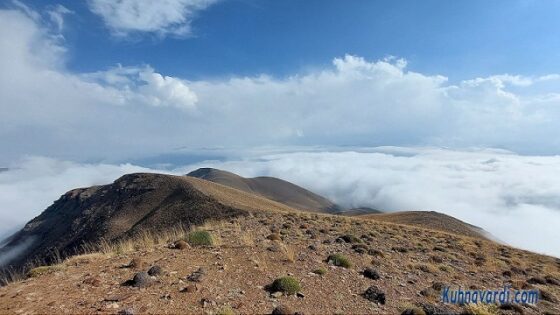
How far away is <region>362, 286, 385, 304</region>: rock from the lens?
11.9 meters

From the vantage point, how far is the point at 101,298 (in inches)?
424

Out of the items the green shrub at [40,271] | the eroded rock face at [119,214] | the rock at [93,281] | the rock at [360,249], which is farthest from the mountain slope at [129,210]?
the rock at [93,281]

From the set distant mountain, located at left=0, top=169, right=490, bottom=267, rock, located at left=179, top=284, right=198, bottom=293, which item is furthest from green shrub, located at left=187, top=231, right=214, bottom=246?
distant mountain, located at left=0, top=169, right=490, bottom=267

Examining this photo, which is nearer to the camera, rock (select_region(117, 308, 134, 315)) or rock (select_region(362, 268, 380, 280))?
rock (select_region(117, 308, 134, 315))

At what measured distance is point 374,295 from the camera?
39.7 feet

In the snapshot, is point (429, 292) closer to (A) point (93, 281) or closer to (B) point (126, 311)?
(B) point (126, 311)

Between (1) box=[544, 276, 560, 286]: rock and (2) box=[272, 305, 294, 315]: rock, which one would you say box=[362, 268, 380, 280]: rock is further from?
(1) box=[544, 276, 560, 286]: rock

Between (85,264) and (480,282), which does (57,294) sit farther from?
(480,282)

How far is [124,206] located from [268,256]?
8384 cm

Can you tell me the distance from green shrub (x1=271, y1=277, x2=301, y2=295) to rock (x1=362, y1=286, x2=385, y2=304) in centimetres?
210

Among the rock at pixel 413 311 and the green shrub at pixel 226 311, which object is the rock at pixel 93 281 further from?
the rock at pixel 413 311

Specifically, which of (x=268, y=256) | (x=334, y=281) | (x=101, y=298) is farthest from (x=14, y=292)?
(x=334, y=281)

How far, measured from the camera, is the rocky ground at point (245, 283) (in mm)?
10594

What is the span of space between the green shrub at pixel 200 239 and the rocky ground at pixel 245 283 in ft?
1.88
